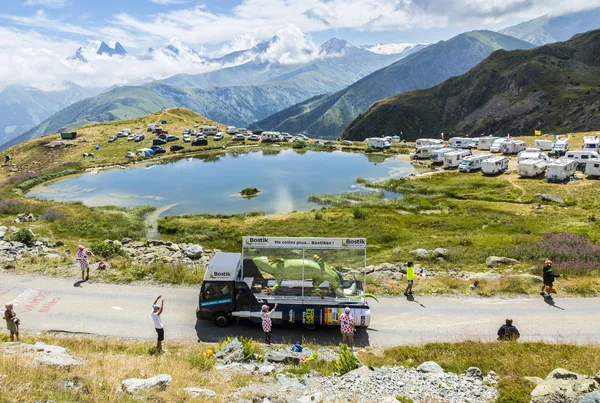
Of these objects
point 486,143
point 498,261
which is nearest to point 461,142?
point 486,143

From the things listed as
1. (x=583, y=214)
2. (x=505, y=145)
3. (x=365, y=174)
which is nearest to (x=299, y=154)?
(x=365, y=174)

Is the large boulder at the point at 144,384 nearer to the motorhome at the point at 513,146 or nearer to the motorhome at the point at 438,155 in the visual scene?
the motorhome at the point at 438,155

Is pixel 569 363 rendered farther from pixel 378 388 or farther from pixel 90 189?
pixel 90 189

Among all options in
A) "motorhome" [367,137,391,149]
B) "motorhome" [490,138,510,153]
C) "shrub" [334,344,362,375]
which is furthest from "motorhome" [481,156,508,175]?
"shrub" [334,344,362,375]

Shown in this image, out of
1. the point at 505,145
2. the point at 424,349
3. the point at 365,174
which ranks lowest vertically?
the point at 424,349

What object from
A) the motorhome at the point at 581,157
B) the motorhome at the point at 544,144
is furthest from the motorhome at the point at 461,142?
the motorhome at the point at 581,157

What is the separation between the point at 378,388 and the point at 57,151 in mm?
127877

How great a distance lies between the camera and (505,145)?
3900 inches

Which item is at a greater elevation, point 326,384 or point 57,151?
point 57,151

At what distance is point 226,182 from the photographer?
8062 centimetres

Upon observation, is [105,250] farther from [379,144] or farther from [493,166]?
[379,144]

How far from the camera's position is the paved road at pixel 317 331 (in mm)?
19719

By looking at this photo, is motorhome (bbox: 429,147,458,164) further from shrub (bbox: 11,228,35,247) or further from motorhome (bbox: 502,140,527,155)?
shrub (bbox: 11,228,35,247)

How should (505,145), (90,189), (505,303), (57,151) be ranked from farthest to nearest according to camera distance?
(57,151) < (505,145) < (90,189) < (505,303)
